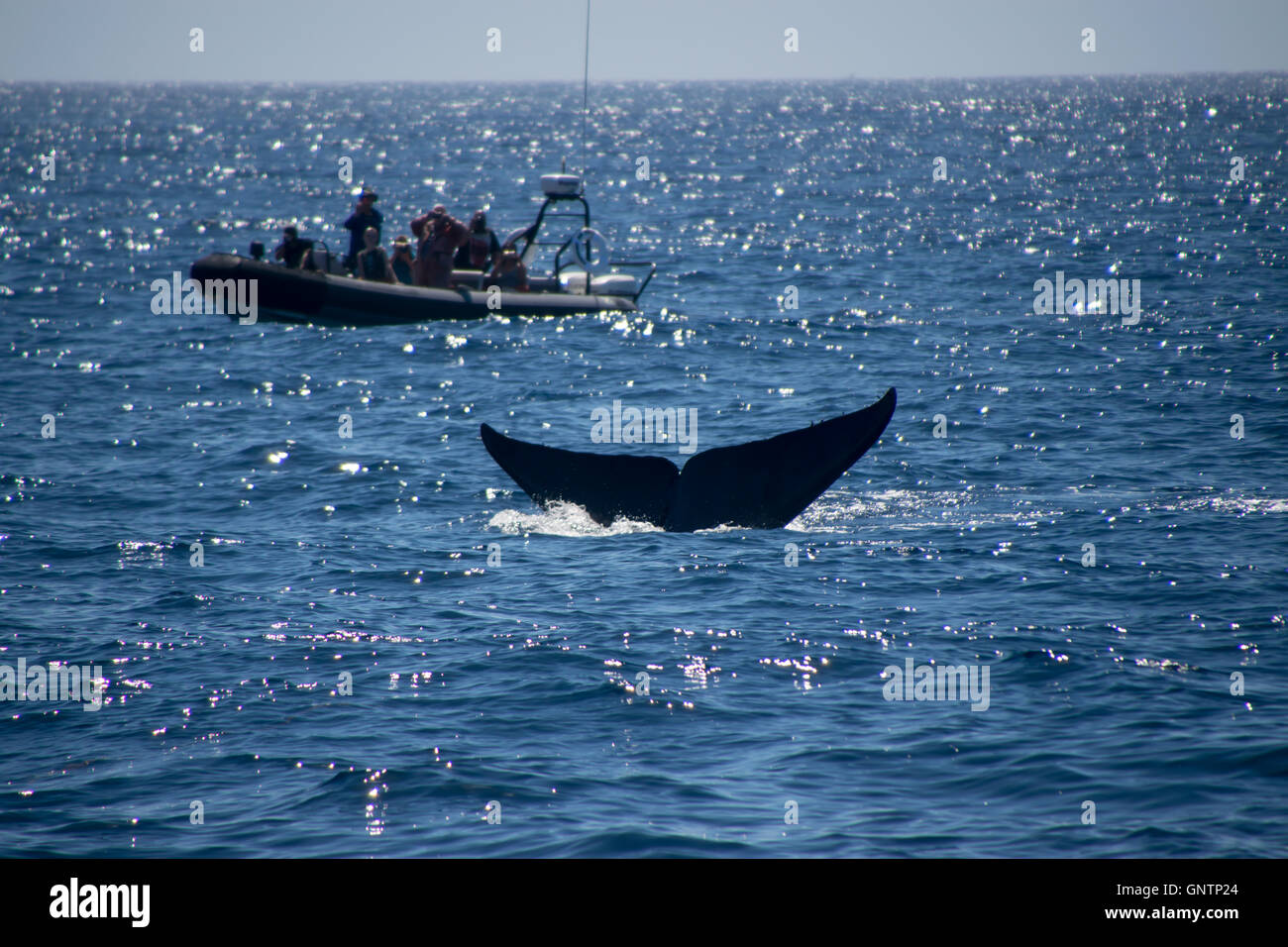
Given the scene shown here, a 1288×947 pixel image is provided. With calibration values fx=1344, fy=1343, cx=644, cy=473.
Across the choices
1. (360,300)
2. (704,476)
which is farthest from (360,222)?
(704,476)

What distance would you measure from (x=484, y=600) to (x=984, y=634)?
4.20 metres

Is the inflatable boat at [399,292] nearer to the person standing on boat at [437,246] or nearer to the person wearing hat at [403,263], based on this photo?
the person standing on boat at [437,246]

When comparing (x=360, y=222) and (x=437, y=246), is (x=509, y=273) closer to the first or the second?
(x=437, y=246)

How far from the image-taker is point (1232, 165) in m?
71.8

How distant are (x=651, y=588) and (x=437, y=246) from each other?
15875 mm

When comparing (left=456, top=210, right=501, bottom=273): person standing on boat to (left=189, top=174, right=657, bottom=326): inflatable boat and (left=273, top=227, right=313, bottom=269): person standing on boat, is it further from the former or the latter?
(left=273, top=227, right=313, bottom=269): person standing on boat

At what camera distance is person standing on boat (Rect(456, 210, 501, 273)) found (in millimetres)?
26734

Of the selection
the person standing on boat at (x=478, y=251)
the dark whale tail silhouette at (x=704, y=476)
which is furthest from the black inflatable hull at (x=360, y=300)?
the dark whale tail silhouette at (x=704, y=476)

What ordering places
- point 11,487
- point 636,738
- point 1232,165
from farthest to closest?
point 1232,165 < point 11,487 < point 636,738

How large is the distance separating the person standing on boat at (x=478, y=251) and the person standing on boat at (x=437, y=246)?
21 centimetres
